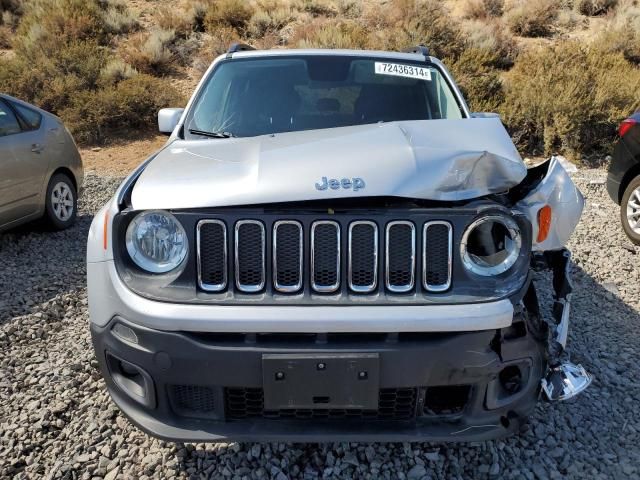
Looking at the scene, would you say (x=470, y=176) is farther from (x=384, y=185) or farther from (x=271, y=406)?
(x=271, y=406)

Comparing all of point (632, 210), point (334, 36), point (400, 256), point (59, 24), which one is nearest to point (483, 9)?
point (334, 36)

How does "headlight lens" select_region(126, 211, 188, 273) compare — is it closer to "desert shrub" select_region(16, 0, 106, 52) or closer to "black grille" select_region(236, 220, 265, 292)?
"black grille" select_region(236, 220, 265, 292)

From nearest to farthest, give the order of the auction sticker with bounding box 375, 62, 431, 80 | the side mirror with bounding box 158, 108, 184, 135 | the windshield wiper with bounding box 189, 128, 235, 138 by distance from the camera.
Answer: the windshield wiper with bounding box 189, 128, 235, 138
the side mirror with bounding box 158, 108, 184, 135
the auction sticker with bounding box 375, 62, 431, 80

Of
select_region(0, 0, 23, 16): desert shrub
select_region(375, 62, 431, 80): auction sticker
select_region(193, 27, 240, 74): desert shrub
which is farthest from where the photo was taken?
select_region(0, 0, 23, 16): desert shrub

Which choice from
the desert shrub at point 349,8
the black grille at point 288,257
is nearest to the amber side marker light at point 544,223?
the black grille at point 288,257

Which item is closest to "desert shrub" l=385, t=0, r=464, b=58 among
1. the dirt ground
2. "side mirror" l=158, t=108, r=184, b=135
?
the dirt ground

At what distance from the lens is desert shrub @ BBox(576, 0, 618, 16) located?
19.5 m

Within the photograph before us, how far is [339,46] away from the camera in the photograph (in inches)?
575

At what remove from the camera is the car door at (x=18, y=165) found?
17.8 feet

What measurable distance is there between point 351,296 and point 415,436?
0.61m

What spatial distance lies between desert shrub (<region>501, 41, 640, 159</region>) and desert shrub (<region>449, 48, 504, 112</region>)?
0.96 feet

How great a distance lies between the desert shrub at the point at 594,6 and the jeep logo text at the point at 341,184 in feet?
70.1

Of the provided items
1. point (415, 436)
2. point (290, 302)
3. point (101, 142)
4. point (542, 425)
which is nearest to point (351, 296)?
point (290, 302)

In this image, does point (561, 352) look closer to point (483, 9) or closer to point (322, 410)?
point (322, 410)
